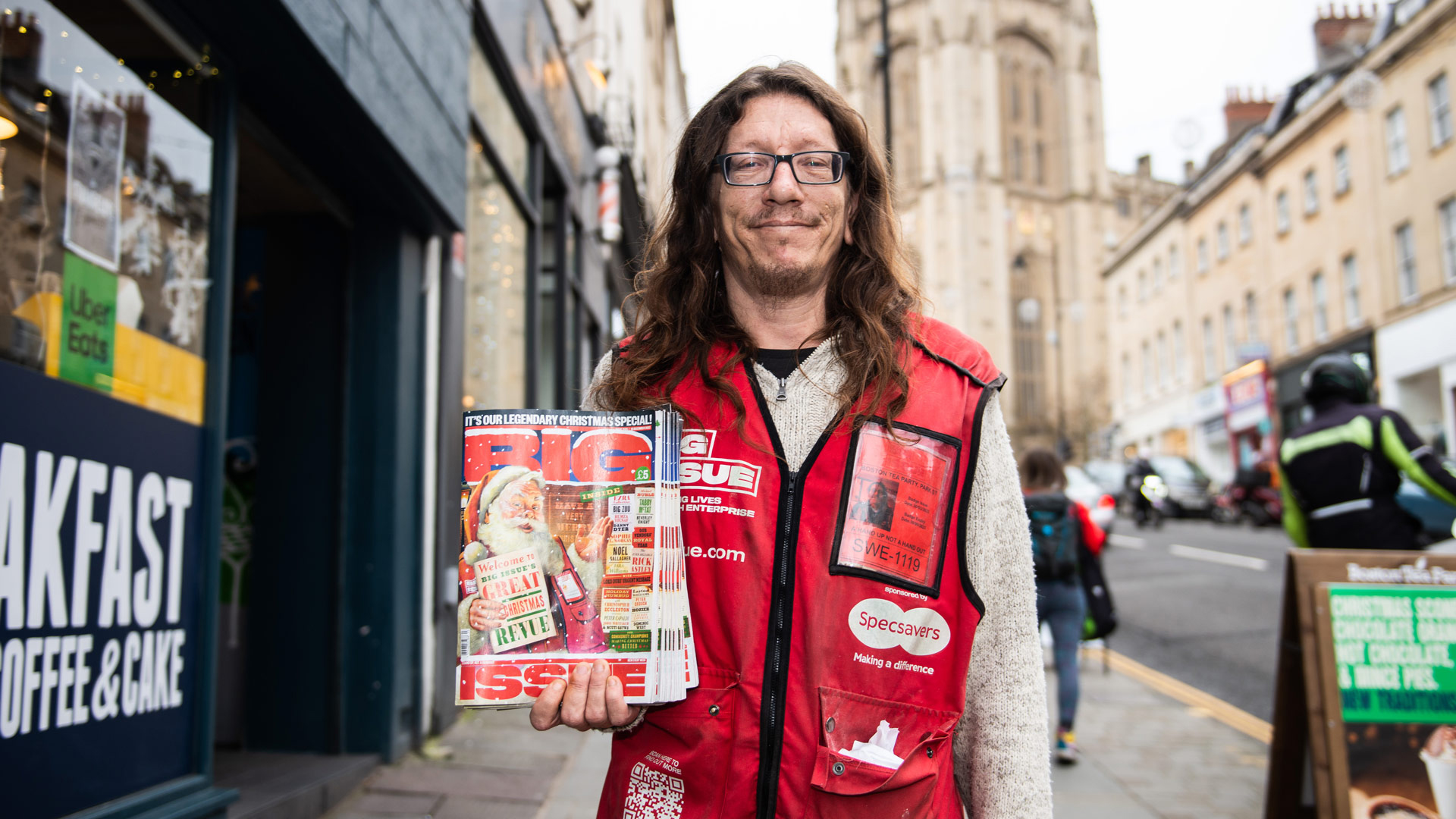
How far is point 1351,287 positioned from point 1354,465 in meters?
25.8

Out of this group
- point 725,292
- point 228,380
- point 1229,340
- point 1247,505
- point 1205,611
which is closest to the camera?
point 725,292

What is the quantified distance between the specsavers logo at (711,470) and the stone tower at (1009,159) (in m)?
65.3

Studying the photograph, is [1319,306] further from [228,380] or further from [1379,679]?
[228,380]

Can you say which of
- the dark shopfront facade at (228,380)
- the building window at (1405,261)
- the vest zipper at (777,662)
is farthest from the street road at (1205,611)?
the building window at (1405,261)

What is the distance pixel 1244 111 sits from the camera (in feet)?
119

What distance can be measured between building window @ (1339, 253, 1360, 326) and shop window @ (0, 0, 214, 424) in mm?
28607

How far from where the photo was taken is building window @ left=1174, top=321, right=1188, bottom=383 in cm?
3734

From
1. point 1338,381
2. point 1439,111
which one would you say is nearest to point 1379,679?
point 1338,381

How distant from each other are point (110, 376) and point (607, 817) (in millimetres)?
2184

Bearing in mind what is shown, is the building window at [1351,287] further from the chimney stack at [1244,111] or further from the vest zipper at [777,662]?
the vest zipper at [777,662]

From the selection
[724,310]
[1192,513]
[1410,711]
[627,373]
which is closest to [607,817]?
[627,373]

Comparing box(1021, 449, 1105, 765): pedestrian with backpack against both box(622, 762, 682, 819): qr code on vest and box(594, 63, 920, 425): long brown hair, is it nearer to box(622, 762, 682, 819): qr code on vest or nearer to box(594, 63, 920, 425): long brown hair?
box(594, 63, 920, 425): long brown hair

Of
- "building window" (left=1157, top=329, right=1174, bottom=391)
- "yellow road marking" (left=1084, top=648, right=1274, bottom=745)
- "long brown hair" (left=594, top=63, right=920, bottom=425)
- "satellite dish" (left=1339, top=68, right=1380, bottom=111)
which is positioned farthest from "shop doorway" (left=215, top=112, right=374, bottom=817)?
"building window" (left=1157, top=329, right=1174, bottom=391)

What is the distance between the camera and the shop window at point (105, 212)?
8.46 ft
